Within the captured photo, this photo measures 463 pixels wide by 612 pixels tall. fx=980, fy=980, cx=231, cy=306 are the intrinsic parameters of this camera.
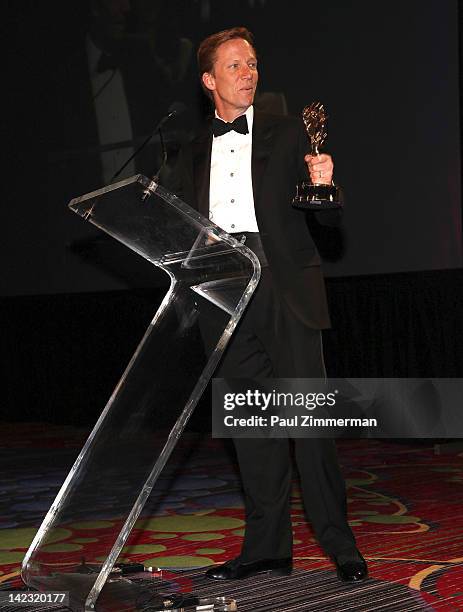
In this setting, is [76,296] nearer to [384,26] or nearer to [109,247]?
[109,247]

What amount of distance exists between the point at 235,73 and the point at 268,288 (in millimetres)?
568

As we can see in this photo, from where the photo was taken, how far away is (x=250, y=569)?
2617 mm

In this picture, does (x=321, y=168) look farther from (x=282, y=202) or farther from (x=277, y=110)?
(x=277, y=110)

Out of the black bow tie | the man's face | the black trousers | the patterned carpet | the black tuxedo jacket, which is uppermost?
the man's face

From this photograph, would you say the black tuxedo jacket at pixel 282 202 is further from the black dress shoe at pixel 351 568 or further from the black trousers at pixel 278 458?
the black dress shoe at pixel 351 568

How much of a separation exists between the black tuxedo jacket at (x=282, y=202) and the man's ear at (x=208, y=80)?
124 mm

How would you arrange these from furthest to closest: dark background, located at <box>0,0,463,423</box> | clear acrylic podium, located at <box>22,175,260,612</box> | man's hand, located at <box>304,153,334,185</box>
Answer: dark background, located at <box>0,0,463,423</box>, man's hand, located at <box>304,153,334,185</box>, clear acrylic podium, located at <box>22,175,260,612</box>

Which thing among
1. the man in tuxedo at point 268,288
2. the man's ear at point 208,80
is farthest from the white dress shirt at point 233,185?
the man's ear at point 208,80

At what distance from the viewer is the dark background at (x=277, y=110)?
4961 mm

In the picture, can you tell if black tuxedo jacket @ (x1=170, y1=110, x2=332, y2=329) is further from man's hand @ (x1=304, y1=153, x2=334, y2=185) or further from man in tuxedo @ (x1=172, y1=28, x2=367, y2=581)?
man's hand @ (x1=304, y1=153, x2=334, y2=185)

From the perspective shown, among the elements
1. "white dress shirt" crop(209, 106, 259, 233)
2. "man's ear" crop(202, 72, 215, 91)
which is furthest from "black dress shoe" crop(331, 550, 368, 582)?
"man's ear" crop(202, 72, 215, 91)

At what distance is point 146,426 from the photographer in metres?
2.18

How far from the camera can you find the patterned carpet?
7.86ft

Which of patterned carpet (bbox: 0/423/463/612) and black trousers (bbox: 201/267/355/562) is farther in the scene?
black trousers (bbox: 201/267/355/562)
